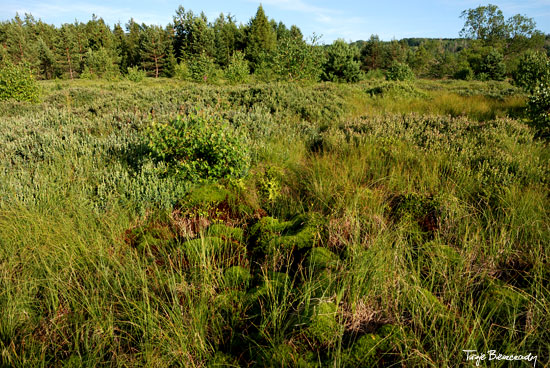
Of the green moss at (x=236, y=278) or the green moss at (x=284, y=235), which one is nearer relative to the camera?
the green moss at (x=236, y=278)

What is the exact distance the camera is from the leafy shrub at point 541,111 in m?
6.46

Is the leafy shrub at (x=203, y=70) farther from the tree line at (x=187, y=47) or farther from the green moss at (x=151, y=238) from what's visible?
the green moss at (x=151, y=238)

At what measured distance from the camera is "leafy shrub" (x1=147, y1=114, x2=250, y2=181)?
4.41 metres

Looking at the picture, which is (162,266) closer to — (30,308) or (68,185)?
(30,308)

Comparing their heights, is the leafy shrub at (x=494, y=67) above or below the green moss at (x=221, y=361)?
above

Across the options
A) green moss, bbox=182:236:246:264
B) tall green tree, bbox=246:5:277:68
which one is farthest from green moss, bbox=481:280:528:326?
tall green tree, bbox=246:5:277:68

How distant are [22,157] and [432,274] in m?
6.83

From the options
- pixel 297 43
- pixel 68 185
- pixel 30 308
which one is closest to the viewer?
pixel 30 308

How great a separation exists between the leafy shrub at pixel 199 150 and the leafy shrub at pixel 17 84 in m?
14.0

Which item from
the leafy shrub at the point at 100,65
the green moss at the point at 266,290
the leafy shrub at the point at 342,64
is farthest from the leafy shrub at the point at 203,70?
the green moss at the point at 266,290

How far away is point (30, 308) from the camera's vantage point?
2.23m

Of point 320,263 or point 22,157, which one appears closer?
point 320,263

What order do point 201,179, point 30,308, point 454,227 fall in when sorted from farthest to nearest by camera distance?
point 201,179
point 454,227
point 30,308

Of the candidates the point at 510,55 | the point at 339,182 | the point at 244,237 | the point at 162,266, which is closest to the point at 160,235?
the point at 162,266
